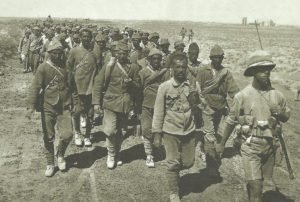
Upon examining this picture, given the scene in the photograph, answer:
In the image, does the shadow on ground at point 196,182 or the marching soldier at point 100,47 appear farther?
the marching soldier at point 100,47

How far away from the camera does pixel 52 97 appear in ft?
24.8

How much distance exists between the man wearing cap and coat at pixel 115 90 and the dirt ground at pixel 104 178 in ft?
2.13

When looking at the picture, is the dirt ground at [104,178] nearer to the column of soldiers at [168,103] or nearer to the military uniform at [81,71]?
the column of soldiers at [168,103]

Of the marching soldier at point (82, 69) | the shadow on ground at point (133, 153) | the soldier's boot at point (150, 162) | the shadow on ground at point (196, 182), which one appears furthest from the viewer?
the marching soldier at point (82, 69)

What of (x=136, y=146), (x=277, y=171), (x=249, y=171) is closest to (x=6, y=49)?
(x=136, y=146)

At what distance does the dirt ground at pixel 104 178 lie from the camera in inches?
277

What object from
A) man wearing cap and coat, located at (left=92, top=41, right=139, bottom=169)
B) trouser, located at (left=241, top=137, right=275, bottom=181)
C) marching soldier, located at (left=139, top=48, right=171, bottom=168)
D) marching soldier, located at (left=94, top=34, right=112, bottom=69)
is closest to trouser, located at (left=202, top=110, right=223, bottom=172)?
marching soldier, located at (left=139, top=48, right=171, bottom=168)

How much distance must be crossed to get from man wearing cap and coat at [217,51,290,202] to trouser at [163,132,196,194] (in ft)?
4.03

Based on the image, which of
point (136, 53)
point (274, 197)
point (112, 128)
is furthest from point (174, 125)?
point (136, 53)

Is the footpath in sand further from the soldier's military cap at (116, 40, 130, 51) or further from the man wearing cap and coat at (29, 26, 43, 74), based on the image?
the man wearing cap and coat at (29, 26, 43, 74)

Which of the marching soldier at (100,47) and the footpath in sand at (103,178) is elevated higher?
the marching soldier at (100,47)

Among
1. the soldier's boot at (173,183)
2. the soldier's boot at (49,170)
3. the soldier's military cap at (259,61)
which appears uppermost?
the soldier's military cap at (259,61)

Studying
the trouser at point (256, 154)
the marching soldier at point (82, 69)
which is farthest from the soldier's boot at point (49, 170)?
the trouser at point (256, 154)

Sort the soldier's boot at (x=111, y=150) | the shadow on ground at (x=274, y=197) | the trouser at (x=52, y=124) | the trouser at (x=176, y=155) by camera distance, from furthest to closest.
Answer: the soldier's boot at (x=111, y=150) → the trouser at (x=52, y=124) → the shadow on ground at (x=274, y=197) → the trouser at (x=176, y=155)
